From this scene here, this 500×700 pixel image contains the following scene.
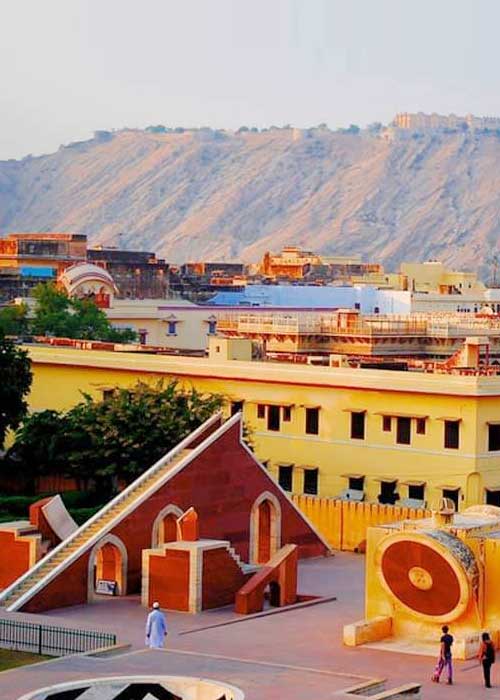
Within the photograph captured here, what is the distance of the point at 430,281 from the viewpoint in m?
137

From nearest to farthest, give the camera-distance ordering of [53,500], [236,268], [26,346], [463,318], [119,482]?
[53,500], [119,482], [26,346], [463,318], [236,268]

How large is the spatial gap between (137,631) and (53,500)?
5.99m

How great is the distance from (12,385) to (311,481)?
8.07 m

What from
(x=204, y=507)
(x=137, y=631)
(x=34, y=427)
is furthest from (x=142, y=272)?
(x=137, y=631)

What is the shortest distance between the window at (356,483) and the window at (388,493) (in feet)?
1.95

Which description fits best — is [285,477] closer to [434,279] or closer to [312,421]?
[312,421]

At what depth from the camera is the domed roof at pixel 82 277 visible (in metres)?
94.3

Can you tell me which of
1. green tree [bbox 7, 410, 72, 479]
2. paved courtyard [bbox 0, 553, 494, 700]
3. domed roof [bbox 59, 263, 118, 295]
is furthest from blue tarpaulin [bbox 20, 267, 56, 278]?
paved courtyard [bbox 0, 553, 494, 700]

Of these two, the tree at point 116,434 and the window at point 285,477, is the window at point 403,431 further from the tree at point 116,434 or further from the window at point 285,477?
the tree at point 116,434

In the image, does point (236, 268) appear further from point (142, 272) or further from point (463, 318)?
point (463, 318)

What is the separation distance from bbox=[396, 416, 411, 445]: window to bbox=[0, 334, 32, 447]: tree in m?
9.82

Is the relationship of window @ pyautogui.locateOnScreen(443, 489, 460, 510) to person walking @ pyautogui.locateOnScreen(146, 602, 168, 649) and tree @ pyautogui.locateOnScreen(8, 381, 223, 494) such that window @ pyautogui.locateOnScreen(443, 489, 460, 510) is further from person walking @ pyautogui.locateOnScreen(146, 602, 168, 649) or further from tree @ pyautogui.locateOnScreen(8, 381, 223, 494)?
person walking @ pyautogui.locateOnScreen(146, 602, 168, 649)

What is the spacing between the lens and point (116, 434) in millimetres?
49625

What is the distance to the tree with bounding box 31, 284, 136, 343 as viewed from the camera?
80250 mm
